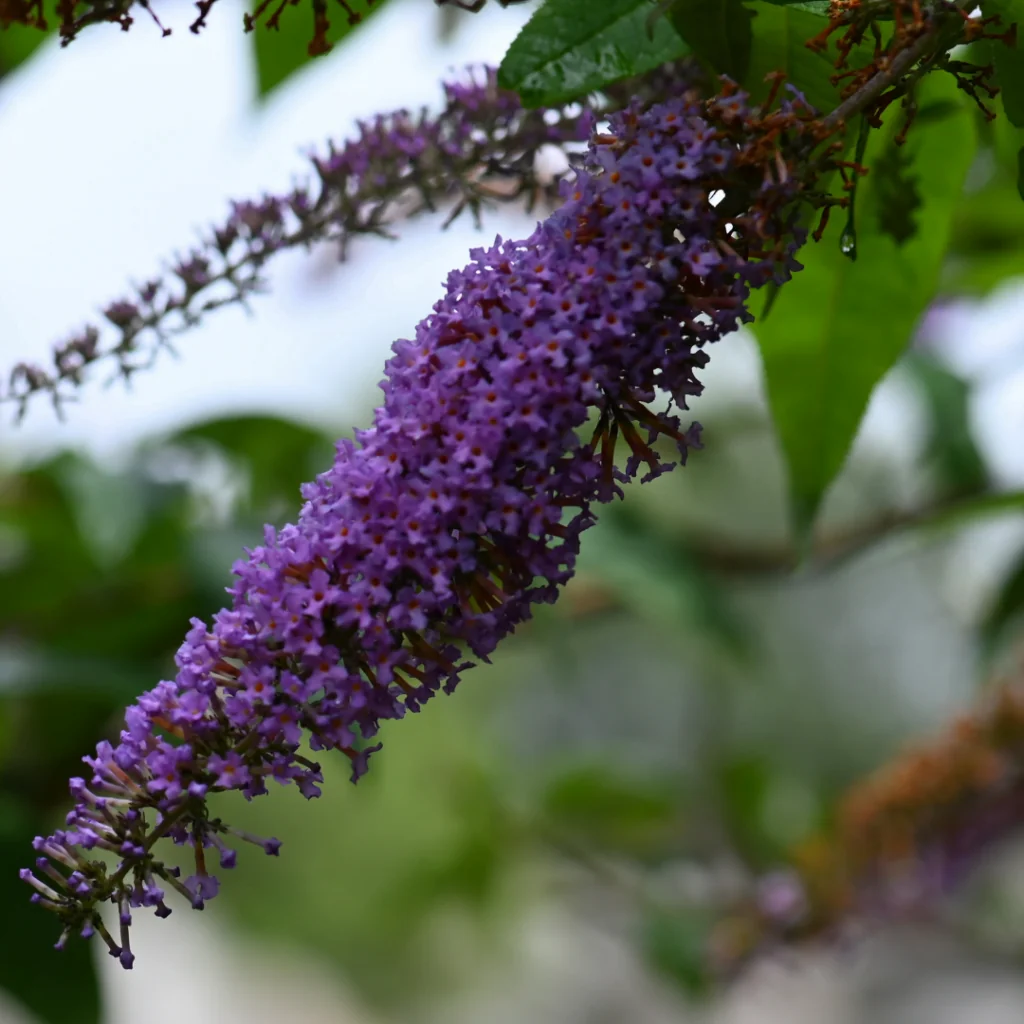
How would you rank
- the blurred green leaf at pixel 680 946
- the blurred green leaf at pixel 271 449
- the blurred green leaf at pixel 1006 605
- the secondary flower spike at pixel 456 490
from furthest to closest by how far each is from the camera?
the blurred green leaf at pixel 680 946
the blurred green leaf at pixel 271 449
the blurred green leaf at pixel 1006 605
the secondary flower spike at pixel 456 490

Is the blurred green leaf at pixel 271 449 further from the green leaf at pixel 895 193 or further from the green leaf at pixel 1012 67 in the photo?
the green leaf at pixel 1012 67

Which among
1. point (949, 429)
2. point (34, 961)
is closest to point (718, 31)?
point (949, 429)

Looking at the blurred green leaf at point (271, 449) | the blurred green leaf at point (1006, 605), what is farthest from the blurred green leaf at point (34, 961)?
the blurred green leaf at point (1006, 605)

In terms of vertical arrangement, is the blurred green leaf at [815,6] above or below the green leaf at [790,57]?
below

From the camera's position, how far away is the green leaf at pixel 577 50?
0.47 metres

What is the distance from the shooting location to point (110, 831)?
0.47m

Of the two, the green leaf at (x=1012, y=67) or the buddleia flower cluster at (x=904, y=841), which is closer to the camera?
the green leaf at (x=1012, y=67)

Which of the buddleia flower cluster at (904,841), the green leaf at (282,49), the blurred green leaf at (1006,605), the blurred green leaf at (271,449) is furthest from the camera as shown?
the buddleia flower cluster at (904,841)

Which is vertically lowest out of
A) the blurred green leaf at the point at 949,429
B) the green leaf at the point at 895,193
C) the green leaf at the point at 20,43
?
the green leaf at the point at 20,43

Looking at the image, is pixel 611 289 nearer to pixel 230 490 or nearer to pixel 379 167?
pixel 379 167

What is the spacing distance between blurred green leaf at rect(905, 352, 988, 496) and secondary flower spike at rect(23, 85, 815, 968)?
2.53 ft

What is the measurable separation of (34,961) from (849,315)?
0.90m

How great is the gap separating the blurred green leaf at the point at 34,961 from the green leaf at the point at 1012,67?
3.16ft

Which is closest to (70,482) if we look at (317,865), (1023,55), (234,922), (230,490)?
(230,490)
